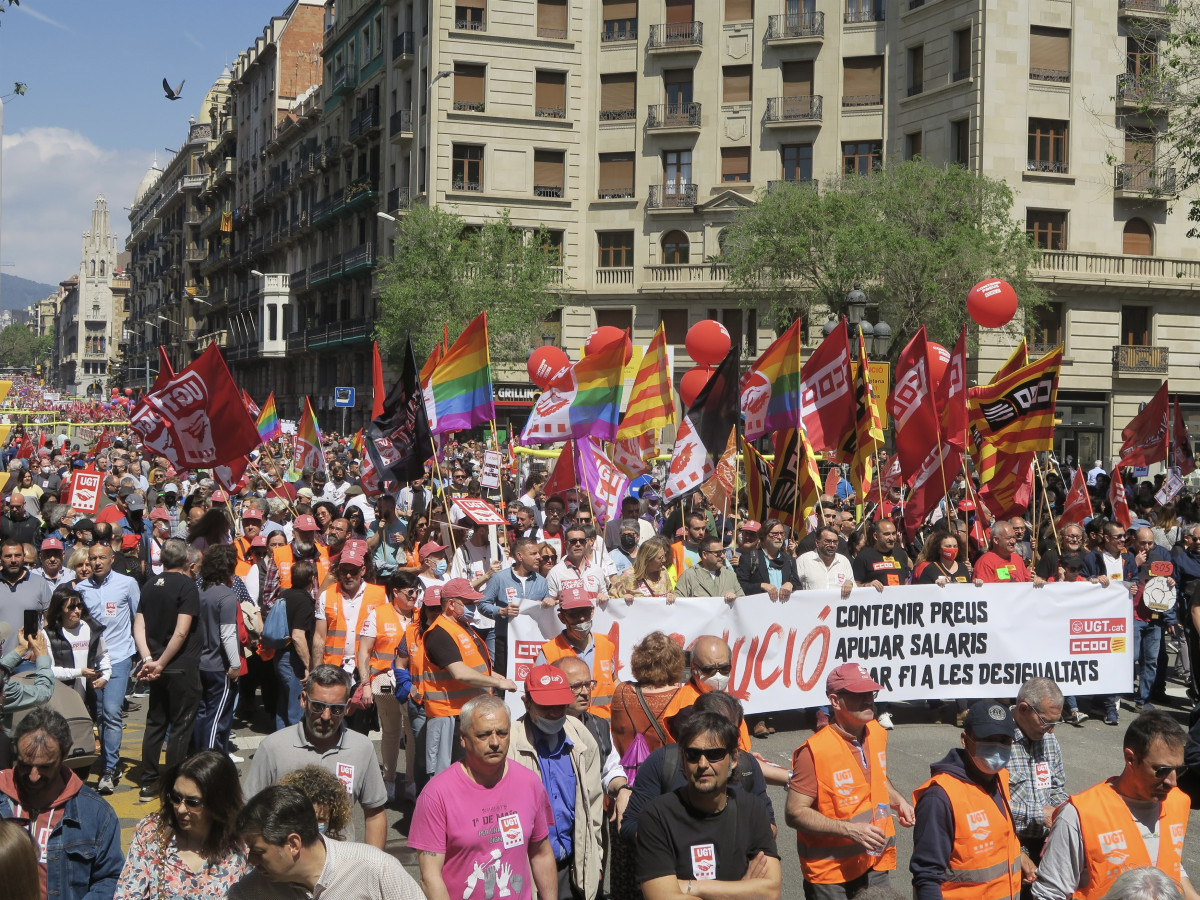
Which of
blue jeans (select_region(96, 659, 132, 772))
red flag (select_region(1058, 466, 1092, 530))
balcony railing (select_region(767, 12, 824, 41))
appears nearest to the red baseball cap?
blue jeans (select_region(96, 659, 132, 772))

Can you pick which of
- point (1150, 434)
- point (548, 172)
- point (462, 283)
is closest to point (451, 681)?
point (1150, 434)

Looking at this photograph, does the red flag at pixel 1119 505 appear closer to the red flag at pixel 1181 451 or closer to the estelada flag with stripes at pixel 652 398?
the red flag at pixel 1181 451

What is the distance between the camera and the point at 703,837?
14.5 ft

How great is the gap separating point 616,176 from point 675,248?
3372mm

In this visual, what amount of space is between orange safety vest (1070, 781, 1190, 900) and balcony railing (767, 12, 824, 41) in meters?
40.1

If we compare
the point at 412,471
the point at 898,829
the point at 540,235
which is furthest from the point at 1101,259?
the point at 898,829

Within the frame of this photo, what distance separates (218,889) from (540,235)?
38231 mm

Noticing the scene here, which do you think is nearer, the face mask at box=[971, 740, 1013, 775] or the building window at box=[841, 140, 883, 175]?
the face mask at box=[971, 740, 1013, 775]

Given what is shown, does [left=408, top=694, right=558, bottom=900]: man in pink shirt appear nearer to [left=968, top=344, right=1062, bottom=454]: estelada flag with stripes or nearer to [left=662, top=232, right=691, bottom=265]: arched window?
[left=968, top=344, right=1062, bottom=454]: estelada flag with stripes

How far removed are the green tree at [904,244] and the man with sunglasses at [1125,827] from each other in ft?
86.0

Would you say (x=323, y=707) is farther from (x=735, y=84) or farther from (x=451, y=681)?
(x=735, y=84)

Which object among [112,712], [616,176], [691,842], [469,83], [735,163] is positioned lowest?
[112,712]

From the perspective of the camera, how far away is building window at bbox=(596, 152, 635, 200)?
4441cm

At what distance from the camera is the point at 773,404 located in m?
12.9
